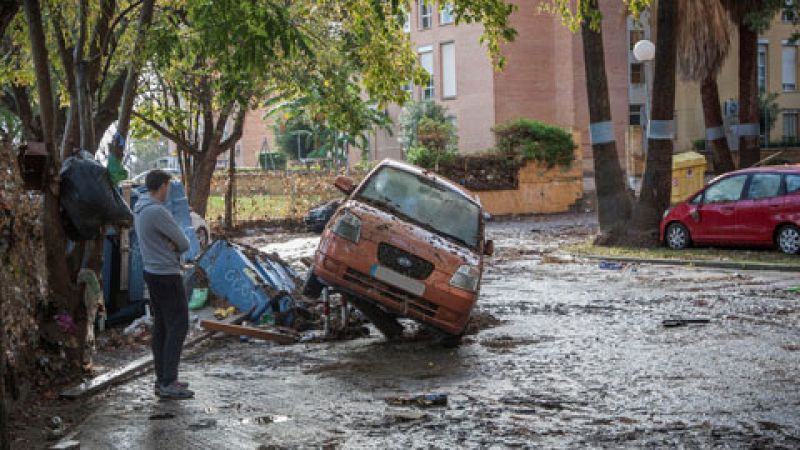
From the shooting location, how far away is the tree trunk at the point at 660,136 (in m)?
21.0

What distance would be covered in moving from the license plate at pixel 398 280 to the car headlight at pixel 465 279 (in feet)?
1.12

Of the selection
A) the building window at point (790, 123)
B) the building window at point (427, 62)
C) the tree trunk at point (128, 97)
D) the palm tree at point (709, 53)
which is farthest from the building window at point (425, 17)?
the tree trunk at point (128, 97)

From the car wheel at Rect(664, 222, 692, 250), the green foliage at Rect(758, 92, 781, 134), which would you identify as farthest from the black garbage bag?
the green foliage at Rect(758, 92, 781, 134)

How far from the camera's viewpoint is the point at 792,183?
58.7 ft

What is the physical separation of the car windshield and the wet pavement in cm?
124

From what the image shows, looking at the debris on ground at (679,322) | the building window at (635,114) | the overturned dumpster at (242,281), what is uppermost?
the building window at (635,114)

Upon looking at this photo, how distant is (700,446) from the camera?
5938 millimetres

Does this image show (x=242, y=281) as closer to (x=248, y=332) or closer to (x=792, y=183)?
(x=248, y=332)

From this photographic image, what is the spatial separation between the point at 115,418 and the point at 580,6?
7.97 metres

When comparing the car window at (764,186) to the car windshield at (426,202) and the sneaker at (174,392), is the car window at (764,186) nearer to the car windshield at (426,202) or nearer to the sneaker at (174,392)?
the car windshield at (426,202)

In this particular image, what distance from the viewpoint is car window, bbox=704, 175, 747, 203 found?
62.3ft

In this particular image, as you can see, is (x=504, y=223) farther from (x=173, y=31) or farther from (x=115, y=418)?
(x=115, y=418)

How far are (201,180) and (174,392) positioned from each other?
60.8 ft

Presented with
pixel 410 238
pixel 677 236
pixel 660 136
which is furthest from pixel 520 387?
pixel 660 136
